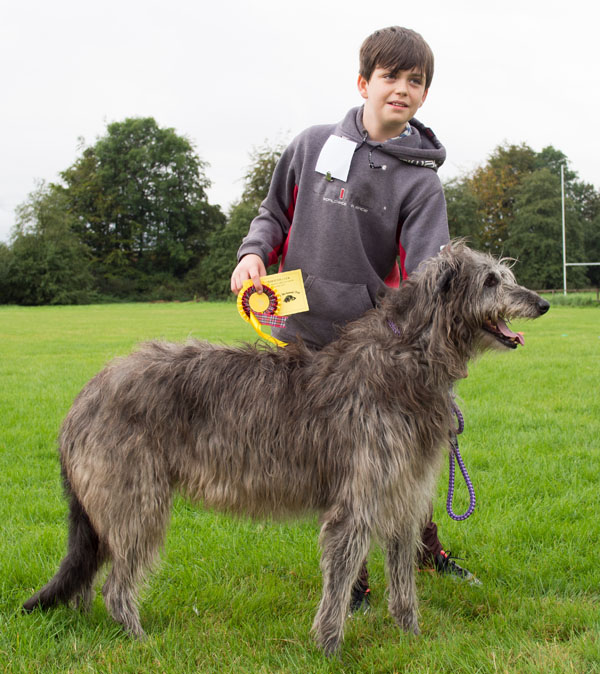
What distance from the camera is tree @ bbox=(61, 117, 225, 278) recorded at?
6200 centimetres

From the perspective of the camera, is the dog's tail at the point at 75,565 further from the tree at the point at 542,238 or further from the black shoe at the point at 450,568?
the tree at the point at 542,238

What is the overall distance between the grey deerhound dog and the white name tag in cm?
87

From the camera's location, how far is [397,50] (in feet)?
11.6

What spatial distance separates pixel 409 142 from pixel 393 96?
1.12 feet

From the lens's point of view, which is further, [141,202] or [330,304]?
[141,202]

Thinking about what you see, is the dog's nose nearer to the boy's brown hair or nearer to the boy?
the boy

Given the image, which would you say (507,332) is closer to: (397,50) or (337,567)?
(337,567)

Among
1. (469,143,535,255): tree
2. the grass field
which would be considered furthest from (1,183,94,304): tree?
the grass field

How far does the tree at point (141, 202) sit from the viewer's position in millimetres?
62000

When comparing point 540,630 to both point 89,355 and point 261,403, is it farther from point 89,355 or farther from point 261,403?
point 89,355

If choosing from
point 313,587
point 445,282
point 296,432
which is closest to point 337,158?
point 445,282

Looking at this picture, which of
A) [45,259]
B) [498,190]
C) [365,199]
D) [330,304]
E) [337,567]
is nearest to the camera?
[337,567]

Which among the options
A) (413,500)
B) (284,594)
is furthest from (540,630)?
(284,594)

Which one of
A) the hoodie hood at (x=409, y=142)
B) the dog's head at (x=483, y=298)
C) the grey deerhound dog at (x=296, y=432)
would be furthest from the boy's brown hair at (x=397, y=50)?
the dog's head at (x=483, y=298)
